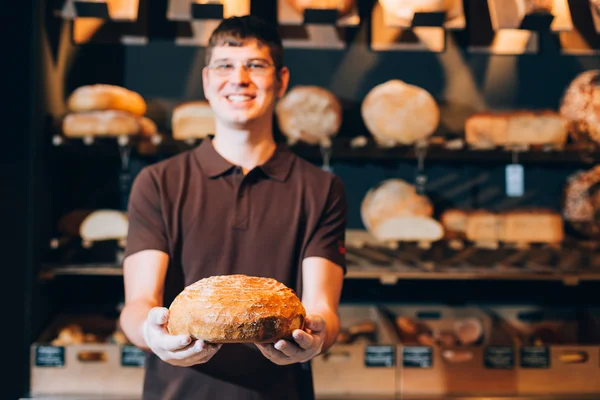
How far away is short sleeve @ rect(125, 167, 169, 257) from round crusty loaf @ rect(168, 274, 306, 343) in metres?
0.37

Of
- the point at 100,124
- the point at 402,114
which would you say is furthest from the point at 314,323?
the point at 100,124

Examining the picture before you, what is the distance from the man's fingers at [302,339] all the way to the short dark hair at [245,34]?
0.75 meters

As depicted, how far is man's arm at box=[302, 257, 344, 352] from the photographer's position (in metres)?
1.43

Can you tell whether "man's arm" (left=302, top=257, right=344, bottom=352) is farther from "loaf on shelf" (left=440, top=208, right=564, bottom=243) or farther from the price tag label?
the price tag label

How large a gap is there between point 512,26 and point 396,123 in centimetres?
68

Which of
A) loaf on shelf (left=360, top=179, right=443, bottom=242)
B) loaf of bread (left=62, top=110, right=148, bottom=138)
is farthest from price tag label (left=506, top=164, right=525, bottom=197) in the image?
loaf of bread (left=62, top=110, right=148, bottom=138)

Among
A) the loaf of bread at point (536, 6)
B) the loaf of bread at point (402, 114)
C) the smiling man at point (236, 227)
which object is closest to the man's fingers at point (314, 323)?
the smiling man at point (236, 227)

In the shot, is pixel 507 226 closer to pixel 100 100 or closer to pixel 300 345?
pixel 300 345

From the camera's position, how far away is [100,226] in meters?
2.36

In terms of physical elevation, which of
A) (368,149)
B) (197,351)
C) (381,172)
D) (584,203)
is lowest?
(197,351)

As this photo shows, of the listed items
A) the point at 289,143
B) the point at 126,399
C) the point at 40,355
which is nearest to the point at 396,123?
the point at 289,143

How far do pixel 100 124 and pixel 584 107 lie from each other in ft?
6.88

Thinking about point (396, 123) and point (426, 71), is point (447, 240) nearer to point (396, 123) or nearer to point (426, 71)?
point (396, 123)

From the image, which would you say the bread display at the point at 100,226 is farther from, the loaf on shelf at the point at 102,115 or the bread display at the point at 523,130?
the bread display at the point at 523,130
